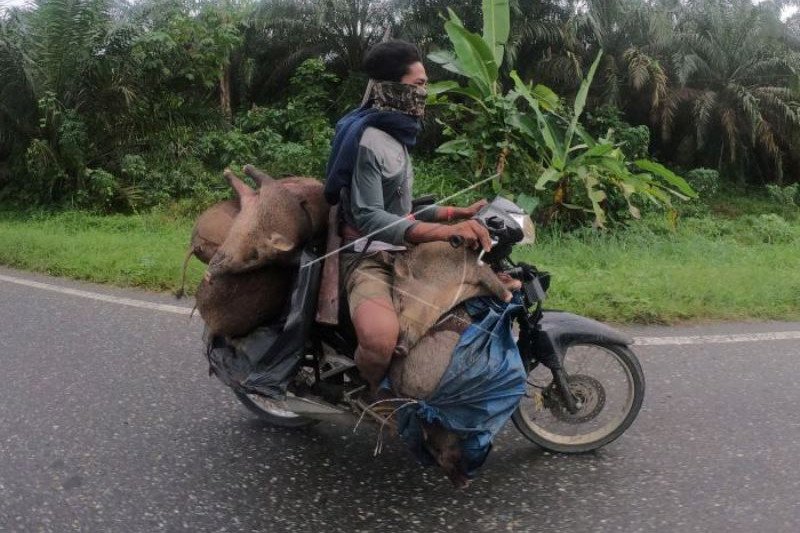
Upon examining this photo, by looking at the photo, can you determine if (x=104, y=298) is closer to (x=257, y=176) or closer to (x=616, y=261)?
(x=257, y=176)

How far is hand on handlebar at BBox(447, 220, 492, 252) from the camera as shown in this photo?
2.74 meters

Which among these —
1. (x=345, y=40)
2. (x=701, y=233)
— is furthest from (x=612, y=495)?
(x=345, y=40)

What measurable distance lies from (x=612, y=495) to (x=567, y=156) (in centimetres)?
591

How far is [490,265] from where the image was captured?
3.01 meters

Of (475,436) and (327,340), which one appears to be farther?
(327,340)

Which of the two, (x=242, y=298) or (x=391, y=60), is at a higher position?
(x=391, y=60)

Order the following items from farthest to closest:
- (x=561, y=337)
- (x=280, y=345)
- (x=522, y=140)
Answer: (x=522, y=140) < (x=561, y=337) < (x=280, y=345)

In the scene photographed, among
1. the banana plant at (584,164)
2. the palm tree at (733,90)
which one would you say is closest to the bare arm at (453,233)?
the banana plant at (584,164)

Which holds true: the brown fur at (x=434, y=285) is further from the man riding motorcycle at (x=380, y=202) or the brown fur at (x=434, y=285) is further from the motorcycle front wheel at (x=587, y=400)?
the motorcycle front wheel at (x=587, y=400)

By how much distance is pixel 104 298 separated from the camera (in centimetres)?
592

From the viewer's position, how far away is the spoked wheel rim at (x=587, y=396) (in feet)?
10.7

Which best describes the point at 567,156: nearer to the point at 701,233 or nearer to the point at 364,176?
the point at 701,233

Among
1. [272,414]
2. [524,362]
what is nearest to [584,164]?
[524,362]

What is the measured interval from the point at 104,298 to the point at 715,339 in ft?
14.3
